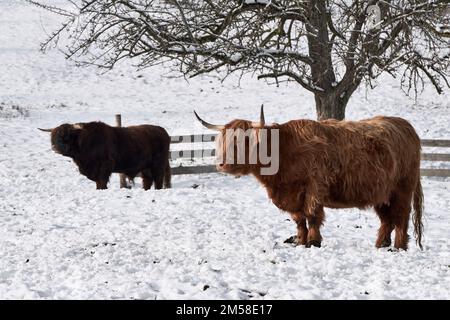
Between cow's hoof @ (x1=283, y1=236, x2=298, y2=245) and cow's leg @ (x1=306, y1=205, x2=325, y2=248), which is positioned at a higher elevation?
cow's leg @ (x1=306, y1=205, x2=325, y2=248)

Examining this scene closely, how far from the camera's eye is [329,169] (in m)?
5.93

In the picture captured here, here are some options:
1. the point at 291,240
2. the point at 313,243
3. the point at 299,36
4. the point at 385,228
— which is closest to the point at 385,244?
the point at 385,228

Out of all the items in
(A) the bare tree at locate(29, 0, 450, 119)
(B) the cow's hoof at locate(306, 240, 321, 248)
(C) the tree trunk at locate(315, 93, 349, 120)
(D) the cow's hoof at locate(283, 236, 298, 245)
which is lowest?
(D) the cow's hoof at locate(283, 236, 298, 245)

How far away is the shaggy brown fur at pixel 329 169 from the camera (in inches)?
231

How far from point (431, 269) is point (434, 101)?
18.6 meters

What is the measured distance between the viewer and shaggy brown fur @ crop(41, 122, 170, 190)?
35.9 feet

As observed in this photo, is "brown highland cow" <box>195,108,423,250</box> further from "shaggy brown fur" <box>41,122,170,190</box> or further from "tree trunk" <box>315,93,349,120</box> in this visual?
"shaggy brown fur" <box>41,122,170,190</box>

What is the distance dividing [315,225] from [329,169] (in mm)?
612

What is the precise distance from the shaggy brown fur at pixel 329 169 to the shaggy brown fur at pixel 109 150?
5.68 m

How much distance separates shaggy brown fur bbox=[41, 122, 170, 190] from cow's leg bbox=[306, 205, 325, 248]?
5922 millimetres

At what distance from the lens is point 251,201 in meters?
9.23

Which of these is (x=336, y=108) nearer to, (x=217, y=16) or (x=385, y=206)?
(x=217, y=16)

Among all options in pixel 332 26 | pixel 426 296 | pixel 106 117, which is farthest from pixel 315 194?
pixel 106 117

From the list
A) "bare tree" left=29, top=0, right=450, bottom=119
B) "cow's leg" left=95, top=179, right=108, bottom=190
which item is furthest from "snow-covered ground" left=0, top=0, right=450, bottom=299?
"bare tree" left=29, top=0, right=450, bottom=119
